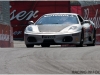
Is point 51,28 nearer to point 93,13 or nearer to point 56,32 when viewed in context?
point 56,32

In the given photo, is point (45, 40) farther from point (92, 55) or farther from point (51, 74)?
point (51, 74)

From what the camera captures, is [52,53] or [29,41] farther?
[29,41]

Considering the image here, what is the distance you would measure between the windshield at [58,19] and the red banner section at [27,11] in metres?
27.7

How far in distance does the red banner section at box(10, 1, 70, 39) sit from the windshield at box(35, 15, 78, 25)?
27.7 meters

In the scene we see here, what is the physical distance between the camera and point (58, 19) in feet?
52.5

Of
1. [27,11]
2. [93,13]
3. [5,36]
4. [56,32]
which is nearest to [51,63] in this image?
[56,32]

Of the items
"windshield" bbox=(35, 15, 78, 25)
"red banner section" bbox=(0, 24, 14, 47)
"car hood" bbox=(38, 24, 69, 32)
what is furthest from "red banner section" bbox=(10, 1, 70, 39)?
"car hood" bbox=(38, 24, 69, 32)

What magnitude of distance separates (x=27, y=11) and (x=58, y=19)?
28521 millimetres

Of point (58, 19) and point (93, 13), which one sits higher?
point (93, 13)

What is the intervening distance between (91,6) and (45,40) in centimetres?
1746

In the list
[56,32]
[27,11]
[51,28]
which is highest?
[27,11]

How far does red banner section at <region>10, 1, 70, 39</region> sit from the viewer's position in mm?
44219

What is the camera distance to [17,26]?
44.2 metres

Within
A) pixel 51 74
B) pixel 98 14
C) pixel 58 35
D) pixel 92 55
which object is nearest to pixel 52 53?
pixel 92 55
